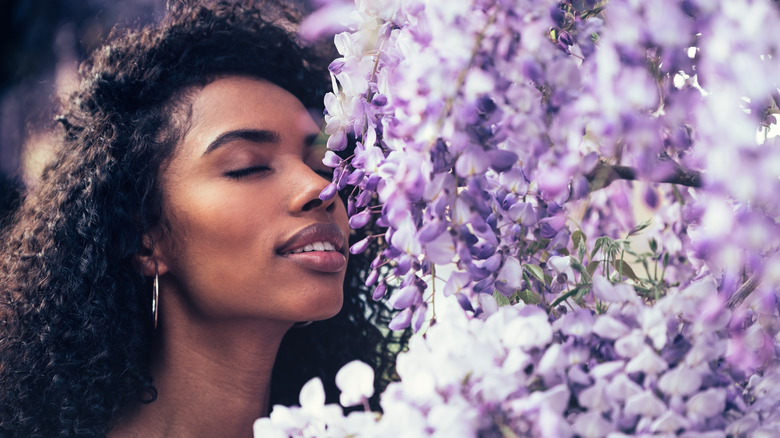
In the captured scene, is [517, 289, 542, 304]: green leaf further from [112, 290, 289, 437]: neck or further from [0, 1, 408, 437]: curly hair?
[0, 1, 408, 437]: curly hair

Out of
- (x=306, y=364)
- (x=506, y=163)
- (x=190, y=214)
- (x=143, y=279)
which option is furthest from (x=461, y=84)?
(x=306, y=364)

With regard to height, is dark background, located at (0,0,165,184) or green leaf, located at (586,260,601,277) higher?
green leaf, located at (586,260,601,277)

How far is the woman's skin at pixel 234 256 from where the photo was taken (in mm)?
1236

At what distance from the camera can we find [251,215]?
1230mm

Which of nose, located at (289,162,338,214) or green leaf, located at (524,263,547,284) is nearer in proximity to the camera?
green leaf, located at (524,263,547,284)

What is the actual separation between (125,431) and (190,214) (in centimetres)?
55

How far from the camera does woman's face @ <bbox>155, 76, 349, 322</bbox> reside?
1232mm

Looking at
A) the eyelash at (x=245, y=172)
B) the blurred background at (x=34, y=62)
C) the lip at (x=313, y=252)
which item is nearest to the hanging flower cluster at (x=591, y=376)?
the lip at (x=313, y=252)

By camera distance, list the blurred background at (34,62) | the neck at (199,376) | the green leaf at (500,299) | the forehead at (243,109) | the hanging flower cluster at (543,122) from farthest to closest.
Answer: the blurred background at (34,62)
the neck at (199,376)
the forehead at (243,109)
the green leaf at (500,299)
the hanging flower cluster at (543,122)

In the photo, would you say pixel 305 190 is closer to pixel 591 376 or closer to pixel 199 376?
pixel 199 376

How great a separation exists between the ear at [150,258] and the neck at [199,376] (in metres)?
0.10

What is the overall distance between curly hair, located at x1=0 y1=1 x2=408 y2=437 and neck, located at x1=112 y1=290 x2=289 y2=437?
4 centimetres

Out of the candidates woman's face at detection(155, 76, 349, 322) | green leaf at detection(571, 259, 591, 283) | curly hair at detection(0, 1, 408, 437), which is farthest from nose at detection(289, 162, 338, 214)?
green leaf at detection(571, 259, 591, 283)

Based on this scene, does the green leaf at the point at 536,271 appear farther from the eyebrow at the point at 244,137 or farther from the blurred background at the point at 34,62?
the blurred background at the point at 34,62
